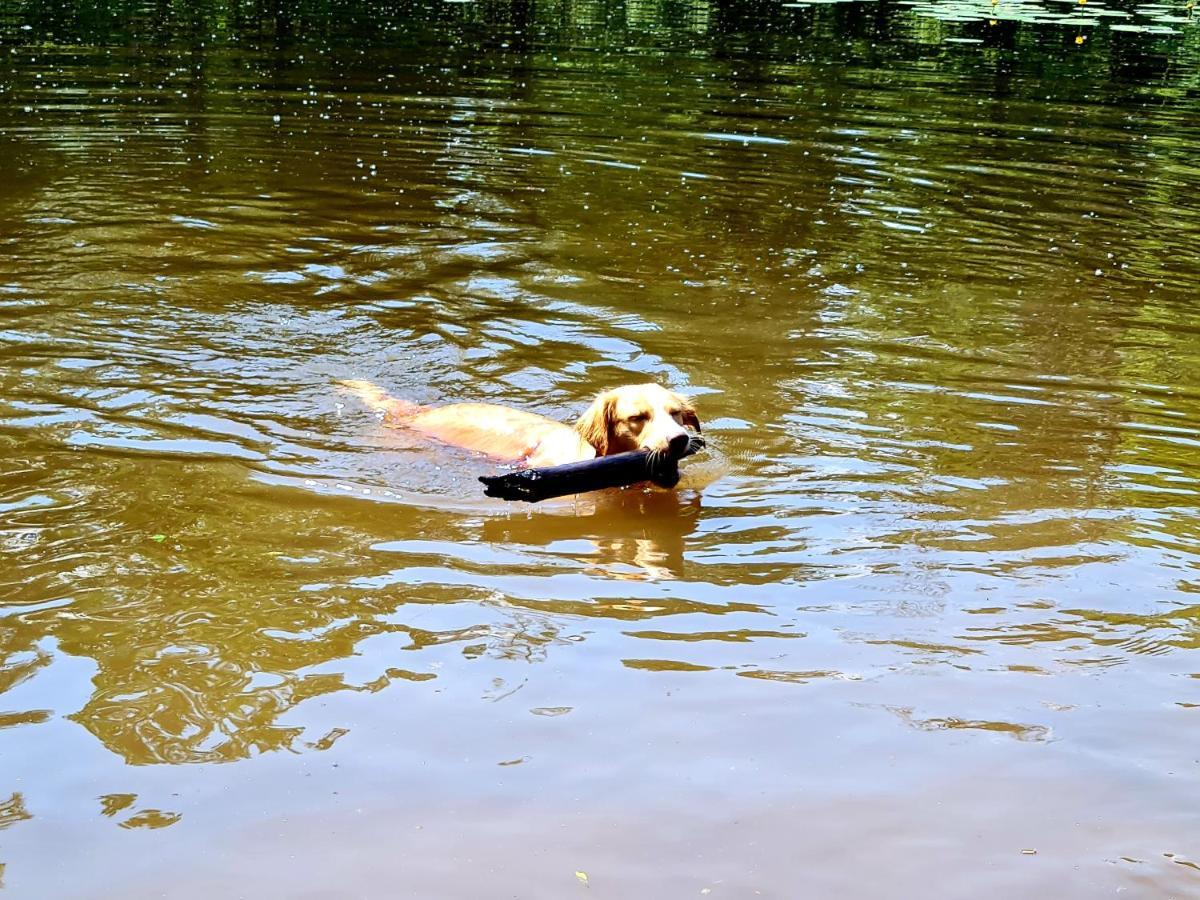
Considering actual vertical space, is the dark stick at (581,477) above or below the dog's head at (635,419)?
below

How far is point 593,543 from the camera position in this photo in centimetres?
672

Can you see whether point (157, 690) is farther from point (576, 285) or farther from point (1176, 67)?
point (1176, 67)

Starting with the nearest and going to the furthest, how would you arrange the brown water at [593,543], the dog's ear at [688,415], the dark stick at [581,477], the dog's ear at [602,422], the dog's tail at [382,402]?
1. the brown water at [593,543]
2. the dark stick at [581,477]
3. the dog's ear at [602,422]
4. the dog's ear at [688,415]
5. the dog's tail at [382,402]

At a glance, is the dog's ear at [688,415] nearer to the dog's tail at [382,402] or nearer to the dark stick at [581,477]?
the dark stick at [581,477]

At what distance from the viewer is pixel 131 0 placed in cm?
3078

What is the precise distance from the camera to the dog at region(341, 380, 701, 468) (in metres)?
7.00

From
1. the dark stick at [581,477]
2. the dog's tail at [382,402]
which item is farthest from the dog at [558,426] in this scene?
the dark stick at [581,477]

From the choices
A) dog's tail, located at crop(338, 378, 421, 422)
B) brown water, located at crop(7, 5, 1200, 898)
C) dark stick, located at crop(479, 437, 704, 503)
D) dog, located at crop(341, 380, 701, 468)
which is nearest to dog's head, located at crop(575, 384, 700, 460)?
dog, located at crop(341, 380, 701, 468)

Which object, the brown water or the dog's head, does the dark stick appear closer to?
the dog's head

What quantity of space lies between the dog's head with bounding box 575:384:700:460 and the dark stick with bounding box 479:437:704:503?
0.40 feet

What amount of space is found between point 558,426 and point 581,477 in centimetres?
137

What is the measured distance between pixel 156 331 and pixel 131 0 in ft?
80.2

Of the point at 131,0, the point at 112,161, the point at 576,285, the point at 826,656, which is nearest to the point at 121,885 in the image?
the point at 826,656

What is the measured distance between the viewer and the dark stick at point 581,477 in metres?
6.46
